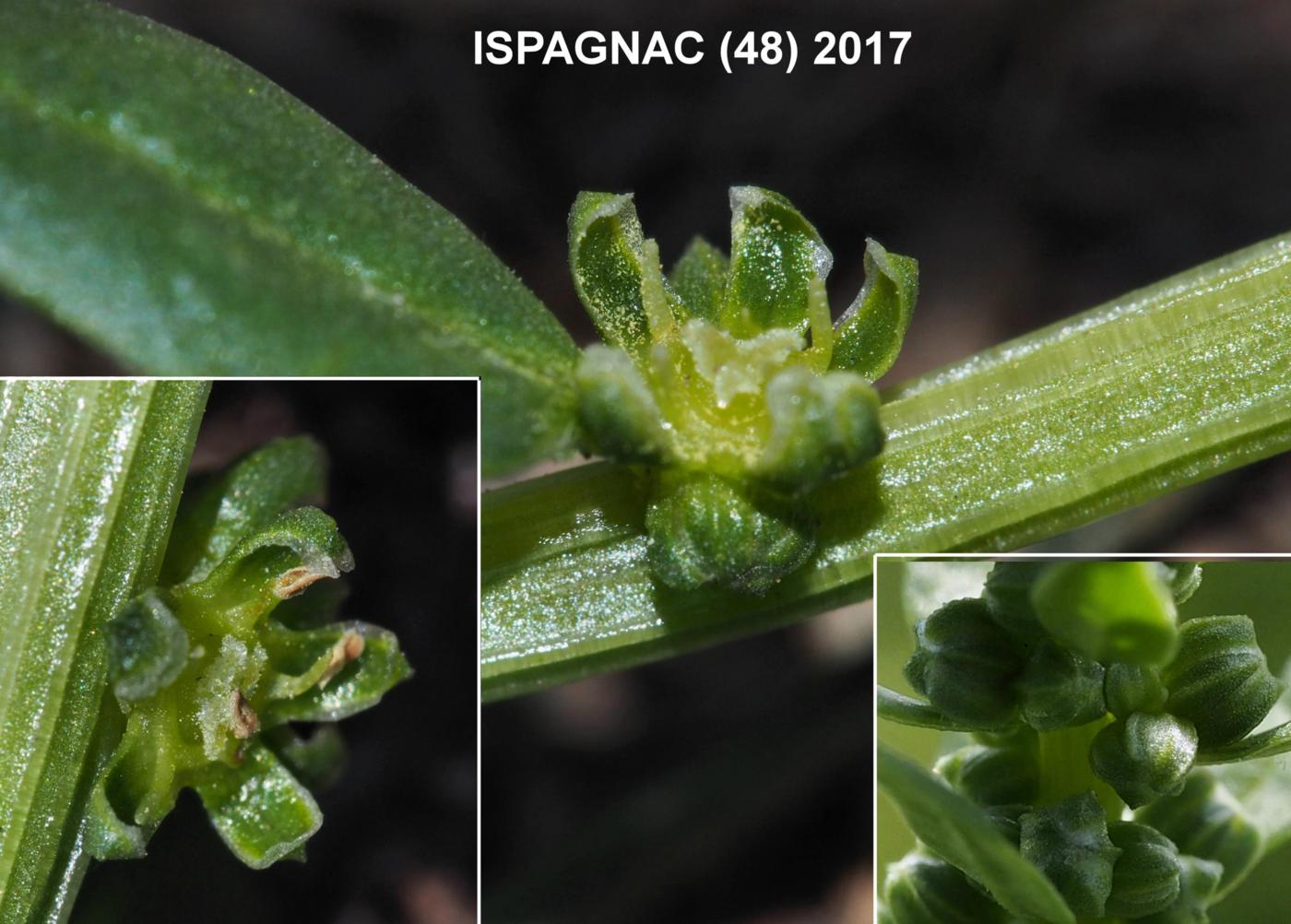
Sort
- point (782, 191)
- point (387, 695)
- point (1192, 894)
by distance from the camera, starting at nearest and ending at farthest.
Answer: point (1192, 894)
point (387, 695)
point (782, 191)

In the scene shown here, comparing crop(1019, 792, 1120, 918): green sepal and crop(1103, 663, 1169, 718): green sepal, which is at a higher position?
crop(1103, 663, 1169, 718): green sepal

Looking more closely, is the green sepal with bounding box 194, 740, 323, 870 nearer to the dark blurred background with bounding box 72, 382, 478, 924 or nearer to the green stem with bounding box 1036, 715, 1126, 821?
the dark blurred background with bounding box 72, 382, 478, 924

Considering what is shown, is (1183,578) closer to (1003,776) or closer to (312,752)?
(1003,776)

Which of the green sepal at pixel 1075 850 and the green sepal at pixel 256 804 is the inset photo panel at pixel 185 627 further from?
the green sepal at pixel 1075 850

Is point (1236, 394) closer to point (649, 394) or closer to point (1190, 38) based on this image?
point (649, 394)

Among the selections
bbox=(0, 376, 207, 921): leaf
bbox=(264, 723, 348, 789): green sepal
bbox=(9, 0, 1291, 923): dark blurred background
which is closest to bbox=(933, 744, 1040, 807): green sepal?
bbox=(264, 723, 348, 789): green sepal

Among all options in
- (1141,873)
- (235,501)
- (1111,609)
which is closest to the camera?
(1111,609)

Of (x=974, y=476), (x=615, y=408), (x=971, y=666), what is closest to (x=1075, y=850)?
(x=971, y=666)
